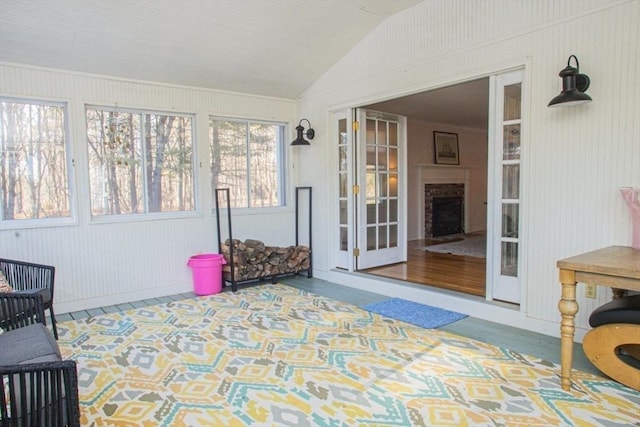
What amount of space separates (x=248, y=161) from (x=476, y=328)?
3391 mm

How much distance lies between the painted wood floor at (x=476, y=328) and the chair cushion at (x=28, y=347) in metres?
1.87

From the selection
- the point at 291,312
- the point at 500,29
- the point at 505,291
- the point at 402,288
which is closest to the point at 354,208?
the point at 402,288

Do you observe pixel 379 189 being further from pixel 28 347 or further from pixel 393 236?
pixel 28 347

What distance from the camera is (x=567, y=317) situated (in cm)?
242

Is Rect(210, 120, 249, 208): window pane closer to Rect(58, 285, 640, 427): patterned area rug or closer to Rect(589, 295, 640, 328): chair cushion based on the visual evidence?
Rect(58, 285, 640, 427): patterned area rug

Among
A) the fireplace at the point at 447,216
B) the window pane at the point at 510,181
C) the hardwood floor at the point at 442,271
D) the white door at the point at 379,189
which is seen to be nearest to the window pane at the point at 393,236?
the white door at the point at 379,189

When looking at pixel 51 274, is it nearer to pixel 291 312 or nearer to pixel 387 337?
pixel 291 312

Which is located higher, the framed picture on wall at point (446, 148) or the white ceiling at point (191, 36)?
the white ceiling at point (191, 36)

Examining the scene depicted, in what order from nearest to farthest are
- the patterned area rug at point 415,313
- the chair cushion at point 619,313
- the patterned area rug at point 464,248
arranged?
the chair cushion at point 619,313 → the patterned area rug at point 415,313 → the patterned area rug at point 464,248

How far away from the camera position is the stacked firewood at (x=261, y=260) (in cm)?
487

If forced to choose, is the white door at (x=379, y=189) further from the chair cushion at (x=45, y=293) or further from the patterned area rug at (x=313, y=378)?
the chair cushion at (x=45, y=293)

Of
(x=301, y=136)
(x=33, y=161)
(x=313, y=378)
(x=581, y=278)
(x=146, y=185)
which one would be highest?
(x=301, y=136)

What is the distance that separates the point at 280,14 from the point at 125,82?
1.81 metres

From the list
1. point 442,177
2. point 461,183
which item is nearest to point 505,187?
point 442,177
